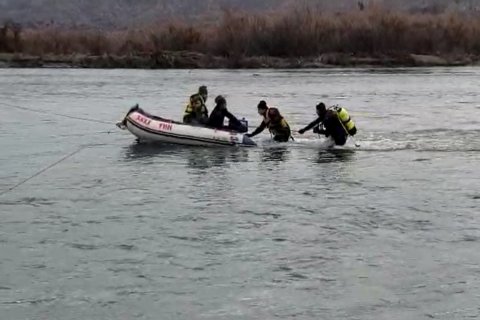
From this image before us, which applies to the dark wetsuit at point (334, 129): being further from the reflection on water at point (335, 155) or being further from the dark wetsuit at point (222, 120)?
the dark wetsuit at point (222, 120)

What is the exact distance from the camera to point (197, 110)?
2242cm

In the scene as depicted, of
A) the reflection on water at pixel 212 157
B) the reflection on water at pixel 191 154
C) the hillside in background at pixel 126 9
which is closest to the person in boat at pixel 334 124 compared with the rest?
the reflection on water at pixel 212 157

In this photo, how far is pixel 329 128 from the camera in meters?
22.2

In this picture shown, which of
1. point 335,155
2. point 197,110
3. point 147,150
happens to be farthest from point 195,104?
point 335,155

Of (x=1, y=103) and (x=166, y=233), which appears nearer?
(x=166, y=233)

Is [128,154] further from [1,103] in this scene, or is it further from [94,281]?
[1,103]

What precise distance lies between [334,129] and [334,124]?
0.77ft

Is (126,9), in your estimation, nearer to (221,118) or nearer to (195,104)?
(195,104)

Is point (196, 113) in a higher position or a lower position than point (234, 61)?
lower

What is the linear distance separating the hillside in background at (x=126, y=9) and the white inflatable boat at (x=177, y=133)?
12674 cm

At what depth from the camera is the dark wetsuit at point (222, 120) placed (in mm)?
21984

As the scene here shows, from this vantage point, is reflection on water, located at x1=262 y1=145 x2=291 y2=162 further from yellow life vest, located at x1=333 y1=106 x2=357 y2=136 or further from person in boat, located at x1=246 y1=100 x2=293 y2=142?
yellow life vest, located at x1=333 y1=106 x2=357 y2=136

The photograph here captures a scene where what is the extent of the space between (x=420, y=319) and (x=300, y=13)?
2573 inches

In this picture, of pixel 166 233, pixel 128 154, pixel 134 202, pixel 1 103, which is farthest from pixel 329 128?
pixel 1 103
